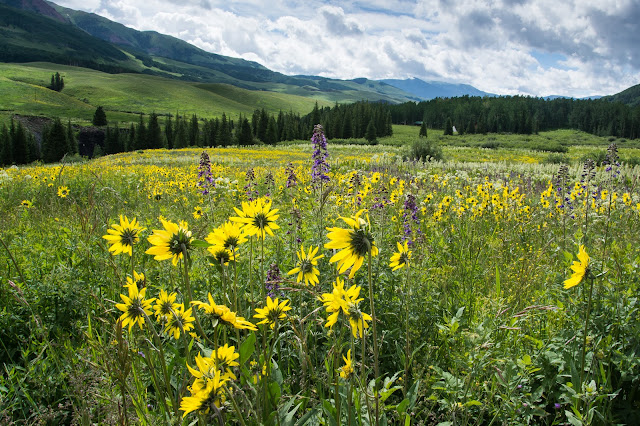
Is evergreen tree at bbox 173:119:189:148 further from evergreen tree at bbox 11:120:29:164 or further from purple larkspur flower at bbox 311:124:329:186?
purple larkspur flower at bbox 311:124:329:186

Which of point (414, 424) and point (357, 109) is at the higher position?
point (357, 109)

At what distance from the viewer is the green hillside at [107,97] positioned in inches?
4414

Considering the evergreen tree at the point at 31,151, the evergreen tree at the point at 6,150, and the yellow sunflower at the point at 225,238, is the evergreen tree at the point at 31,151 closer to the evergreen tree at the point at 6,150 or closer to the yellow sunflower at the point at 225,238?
the evergreen tree at the point at 6,150

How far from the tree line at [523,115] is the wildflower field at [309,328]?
10515cm

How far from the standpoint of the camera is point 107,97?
145m

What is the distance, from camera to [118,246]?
186cm

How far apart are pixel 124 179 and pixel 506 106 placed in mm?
127414

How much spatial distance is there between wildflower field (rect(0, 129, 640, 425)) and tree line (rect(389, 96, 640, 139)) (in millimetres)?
105155

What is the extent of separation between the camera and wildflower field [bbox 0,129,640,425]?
57.8 inches

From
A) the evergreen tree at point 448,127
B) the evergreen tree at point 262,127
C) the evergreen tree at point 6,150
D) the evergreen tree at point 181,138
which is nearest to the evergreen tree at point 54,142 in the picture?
the evergreen tree at point 6,150

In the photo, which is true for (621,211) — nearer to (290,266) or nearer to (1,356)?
(290,266)

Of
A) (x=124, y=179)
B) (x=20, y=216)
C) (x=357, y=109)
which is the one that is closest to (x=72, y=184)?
(x=124, y=179)

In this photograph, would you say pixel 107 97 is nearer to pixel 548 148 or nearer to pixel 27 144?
→ pixel 27 144

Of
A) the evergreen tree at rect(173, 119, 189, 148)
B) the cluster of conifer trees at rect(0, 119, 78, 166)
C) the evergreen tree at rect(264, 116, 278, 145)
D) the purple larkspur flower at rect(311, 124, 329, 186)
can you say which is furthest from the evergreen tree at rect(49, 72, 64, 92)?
the purple larkspur flower at rect(311, 124, 329, 186)
